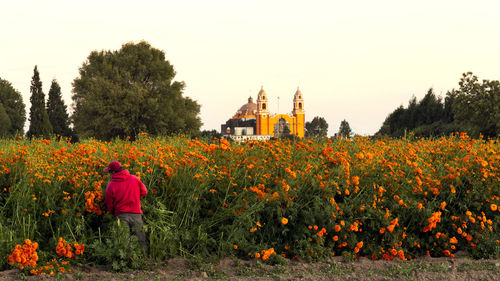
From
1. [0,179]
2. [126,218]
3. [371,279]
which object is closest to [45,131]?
[0,179]

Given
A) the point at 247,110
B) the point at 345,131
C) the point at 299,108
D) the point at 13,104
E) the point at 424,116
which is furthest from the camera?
the point at 247,110

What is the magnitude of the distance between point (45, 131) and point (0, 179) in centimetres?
2718

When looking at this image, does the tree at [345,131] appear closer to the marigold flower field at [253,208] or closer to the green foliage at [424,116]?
the marigold flower field at [253,208]

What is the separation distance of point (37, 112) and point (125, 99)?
7910 mm

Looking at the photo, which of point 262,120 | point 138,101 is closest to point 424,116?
point 138,101

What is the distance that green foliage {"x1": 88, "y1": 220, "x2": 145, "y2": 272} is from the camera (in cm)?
532

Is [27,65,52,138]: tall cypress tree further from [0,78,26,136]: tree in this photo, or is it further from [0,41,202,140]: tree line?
[0,78,26,136]: tree

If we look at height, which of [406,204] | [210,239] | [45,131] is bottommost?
[210,239]

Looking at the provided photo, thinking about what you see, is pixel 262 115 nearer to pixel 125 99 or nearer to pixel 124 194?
pixel 125 99

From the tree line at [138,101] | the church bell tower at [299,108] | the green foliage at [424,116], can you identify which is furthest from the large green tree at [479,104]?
the church bell tower at [299,108]

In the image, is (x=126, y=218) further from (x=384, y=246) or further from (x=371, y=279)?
(x=384, y=246)

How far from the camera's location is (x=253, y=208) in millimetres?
5816

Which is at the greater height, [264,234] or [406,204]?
[406,204]

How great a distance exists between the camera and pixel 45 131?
31703 mm
